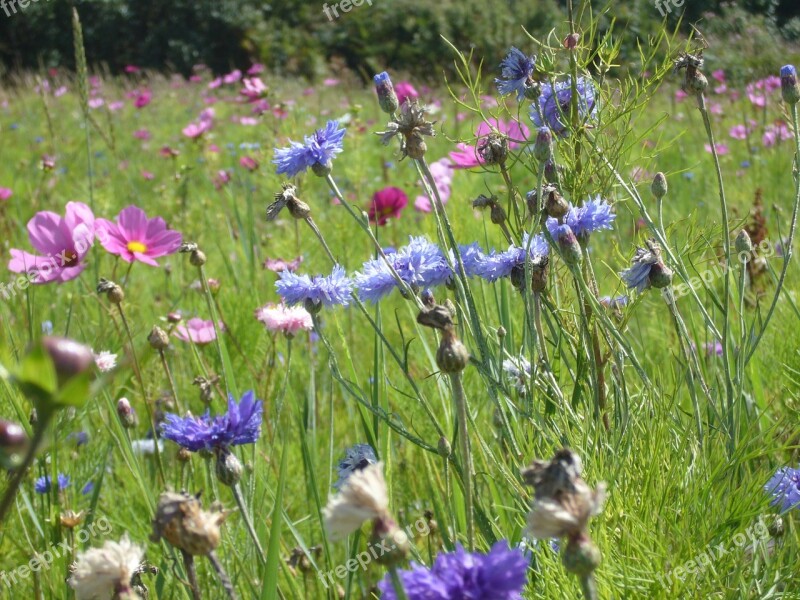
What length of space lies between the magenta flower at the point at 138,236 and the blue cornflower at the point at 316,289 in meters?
0.39

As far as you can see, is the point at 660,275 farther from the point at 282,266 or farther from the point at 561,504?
the point at 282,266

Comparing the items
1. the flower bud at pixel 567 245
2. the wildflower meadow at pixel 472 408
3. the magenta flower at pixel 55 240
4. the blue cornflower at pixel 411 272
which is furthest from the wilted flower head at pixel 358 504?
the magenta flower at pixel 55 240

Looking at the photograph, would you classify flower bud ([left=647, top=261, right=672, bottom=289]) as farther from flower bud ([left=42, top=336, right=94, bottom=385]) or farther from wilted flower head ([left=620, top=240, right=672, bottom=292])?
flower bud ([left=42, top=336, right=94, bottom=385])

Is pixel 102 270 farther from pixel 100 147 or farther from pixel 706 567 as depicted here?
pixel 100 147

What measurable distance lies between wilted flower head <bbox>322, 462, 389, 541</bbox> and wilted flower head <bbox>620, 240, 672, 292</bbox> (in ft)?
1.27

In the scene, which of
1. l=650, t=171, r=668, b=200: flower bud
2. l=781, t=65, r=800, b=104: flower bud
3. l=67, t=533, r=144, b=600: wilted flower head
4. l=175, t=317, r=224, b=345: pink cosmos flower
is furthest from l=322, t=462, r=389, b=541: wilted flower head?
l=175, t=317, r=224, b=345: pink cosmos flower

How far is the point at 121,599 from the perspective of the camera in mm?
348

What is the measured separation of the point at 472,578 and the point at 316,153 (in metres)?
0.45

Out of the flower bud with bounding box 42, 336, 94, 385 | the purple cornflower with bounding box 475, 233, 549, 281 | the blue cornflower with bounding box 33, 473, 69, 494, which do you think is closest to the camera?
the flower bud with bounding box 42, 336, 94, 385

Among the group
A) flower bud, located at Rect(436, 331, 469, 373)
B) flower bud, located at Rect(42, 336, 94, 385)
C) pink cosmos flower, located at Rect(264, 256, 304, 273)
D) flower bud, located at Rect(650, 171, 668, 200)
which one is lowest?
pink cosmos flower, located at Rect(264, 256, 304, 273)

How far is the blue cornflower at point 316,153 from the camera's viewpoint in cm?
70

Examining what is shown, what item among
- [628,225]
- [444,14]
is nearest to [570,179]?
[628,225]

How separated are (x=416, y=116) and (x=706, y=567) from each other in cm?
40

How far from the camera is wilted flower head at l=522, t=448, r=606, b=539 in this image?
1.05ft
